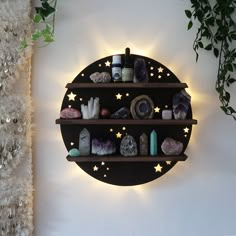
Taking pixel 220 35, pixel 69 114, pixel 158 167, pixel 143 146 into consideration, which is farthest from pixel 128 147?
pixel 220 35

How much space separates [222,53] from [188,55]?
0.52ft

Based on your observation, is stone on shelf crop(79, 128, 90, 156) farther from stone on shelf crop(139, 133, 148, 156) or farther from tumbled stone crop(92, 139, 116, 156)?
stone on shelf crop(139, 133, 148, 156)

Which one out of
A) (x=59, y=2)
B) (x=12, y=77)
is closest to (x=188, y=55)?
(x=59, y=2)

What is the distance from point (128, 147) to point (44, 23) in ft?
2.22

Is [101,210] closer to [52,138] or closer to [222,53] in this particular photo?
[52,138]

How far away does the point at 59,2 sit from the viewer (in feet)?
4.90

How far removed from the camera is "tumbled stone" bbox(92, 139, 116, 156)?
55.8 inches

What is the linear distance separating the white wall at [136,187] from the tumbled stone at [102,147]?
0.49ft

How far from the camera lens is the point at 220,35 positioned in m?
1.47

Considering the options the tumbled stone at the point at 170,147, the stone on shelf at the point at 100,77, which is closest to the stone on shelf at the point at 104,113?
the stone on shelf at the point at 100,77

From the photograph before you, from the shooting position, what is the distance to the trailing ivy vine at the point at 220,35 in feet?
4.79

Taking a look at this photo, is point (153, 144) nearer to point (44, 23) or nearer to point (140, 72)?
point (140, 72)

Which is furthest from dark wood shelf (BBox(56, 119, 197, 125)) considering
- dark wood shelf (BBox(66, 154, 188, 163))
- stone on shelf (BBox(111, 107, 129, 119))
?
dark wood shelf (BBox(66, 154, 188, 163))

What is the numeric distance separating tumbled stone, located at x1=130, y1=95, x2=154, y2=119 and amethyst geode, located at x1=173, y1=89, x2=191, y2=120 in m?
0.10
